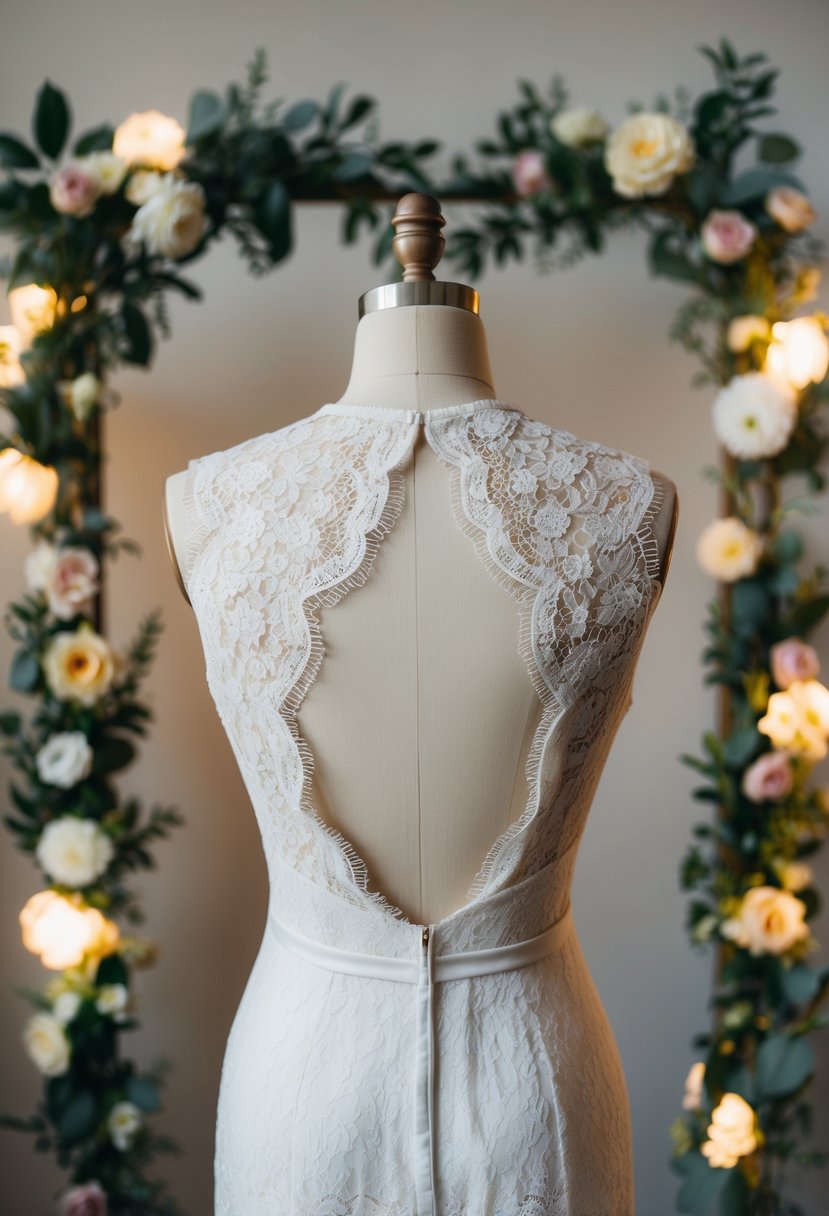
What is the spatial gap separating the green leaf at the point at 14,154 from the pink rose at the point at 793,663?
1.80 metres

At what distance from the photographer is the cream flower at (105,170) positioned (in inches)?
68.1

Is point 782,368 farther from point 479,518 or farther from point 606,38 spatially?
point 479,518

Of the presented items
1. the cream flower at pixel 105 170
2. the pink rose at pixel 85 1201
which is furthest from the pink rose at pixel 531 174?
the pink rose at pixel 85 1201

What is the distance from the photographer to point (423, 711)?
2.92ft

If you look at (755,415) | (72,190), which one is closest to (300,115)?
(72,190)

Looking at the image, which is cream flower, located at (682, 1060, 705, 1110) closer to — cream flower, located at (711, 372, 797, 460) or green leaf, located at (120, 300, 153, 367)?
cream flower, located at (711, 372, 797, 460)

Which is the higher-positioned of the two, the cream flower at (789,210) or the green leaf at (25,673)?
the cream flower at (789,210)

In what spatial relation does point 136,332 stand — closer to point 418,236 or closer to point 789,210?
point 418,236

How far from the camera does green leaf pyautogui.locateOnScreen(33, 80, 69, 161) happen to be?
1.73m

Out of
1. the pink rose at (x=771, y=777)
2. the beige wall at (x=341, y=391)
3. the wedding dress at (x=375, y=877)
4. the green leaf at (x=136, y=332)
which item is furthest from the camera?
the beige wall at (x=341, y=391)

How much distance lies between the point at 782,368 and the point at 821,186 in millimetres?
530

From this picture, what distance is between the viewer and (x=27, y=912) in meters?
1.77

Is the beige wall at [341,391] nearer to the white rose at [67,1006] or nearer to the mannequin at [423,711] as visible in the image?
Answer: the white rose at [67,1006]

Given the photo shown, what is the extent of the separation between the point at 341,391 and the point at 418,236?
1.15 meters
